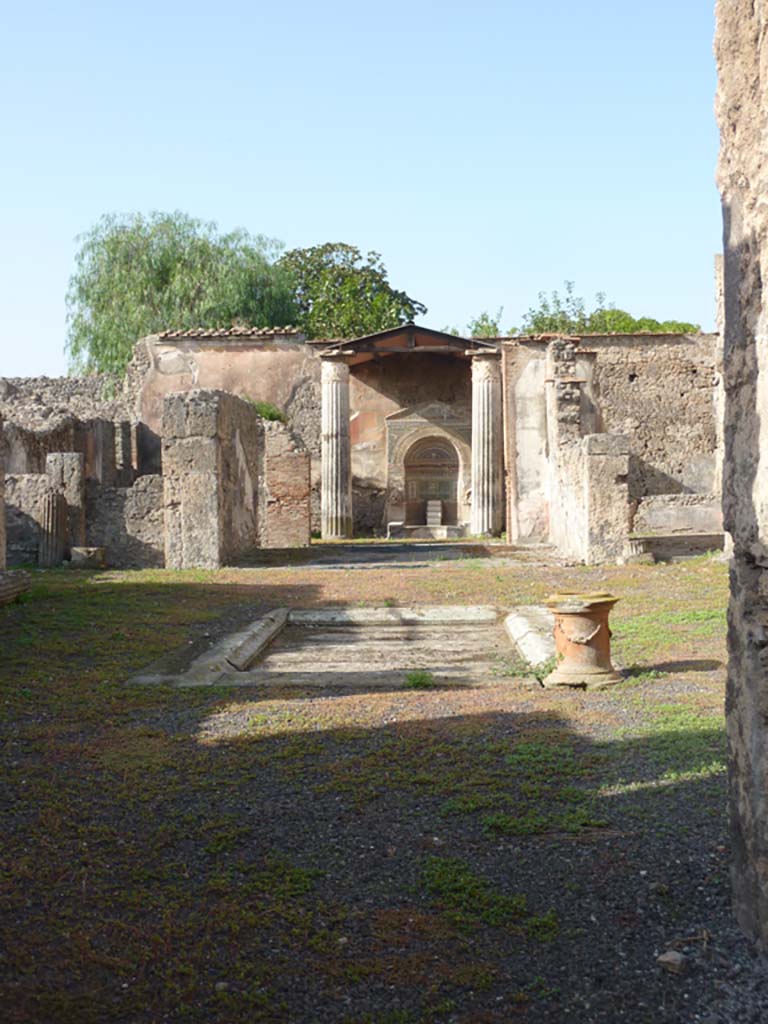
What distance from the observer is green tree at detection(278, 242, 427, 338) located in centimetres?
3584

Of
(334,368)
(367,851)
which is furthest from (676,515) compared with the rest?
(367,851)

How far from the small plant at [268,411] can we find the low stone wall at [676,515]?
11788mm

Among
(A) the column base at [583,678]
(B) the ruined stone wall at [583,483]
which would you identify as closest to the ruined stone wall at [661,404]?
(B) the ruined stone wall at [583,483]

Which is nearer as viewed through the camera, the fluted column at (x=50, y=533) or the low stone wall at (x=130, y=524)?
the fluted column at (x=50, y=533)

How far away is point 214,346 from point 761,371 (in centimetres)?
2284

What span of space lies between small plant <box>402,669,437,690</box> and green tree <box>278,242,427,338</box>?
Result: 30026 mm

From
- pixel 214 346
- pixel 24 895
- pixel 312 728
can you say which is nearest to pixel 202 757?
pixel 312 728

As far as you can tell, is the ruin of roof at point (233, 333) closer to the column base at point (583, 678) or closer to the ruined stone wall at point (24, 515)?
the ruined stone wall at point (24, 515)

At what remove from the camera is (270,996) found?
2.26 meters

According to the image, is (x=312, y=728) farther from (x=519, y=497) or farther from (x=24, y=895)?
(x=519, y=497)

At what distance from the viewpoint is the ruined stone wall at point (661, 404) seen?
26000 millimetres

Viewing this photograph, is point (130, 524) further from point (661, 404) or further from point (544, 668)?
point (661, 404)

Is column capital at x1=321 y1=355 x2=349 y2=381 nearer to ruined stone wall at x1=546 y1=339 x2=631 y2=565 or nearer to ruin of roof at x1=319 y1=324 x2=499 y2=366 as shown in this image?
ruin of roof at x1=319 y1=324 x2=499 y2=366

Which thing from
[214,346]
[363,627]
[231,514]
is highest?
[214,346]
